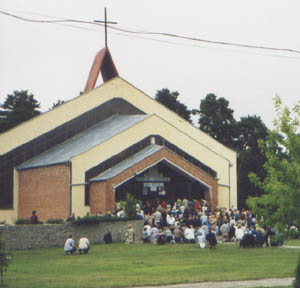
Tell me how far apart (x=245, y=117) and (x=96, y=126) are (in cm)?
3325

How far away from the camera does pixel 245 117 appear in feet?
281

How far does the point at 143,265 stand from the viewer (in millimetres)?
26969

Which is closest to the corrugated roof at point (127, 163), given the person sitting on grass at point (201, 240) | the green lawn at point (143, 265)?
the green lawn at point (143, 265)

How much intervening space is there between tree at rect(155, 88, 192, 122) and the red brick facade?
40651mm

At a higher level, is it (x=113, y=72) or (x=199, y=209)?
(x=113, y=72)

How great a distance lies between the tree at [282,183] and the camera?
2350cm

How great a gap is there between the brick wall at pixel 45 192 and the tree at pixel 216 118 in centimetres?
3948

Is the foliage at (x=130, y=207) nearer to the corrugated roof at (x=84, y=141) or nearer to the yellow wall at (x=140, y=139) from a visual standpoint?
the yellow wall at (x=140, y=139)

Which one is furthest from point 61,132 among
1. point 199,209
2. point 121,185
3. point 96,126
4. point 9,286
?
point 9,286

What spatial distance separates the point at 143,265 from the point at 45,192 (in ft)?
78.6

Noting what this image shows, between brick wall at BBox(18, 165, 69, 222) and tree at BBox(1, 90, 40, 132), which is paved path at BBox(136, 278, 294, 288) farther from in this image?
tree at BBox(1, 90, 40, 132)

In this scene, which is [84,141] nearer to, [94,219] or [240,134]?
[94,219]

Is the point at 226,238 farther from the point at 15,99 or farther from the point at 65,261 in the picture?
the point at 15,99

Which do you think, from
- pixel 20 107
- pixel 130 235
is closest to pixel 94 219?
pixel 130 235
